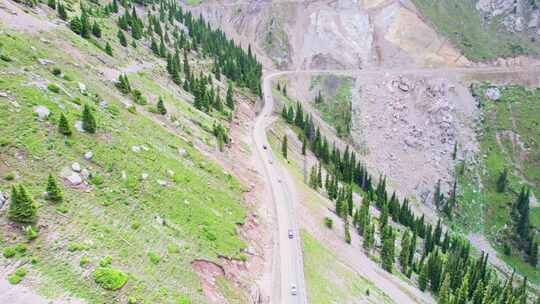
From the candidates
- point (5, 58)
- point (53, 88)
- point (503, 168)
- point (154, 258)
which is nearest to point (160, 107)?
point (53, 88)

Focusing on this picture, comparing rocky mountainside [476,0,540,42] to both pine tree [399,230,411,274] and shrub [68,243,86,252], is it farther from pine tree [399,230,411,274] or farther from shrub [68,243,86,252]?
shrub [68,243,86,252]

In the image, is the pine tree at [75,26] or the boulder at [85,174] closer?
the boulder at [85,174]

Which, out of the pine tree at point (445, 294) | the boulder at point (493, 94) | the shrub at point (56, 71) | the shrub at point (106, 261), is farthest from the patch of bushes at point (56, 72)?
the boulder at point (493, 94)

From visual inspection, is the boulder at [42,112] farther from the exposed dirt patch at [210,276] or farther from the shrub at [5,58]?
the exposed dirt patch at [210,276]

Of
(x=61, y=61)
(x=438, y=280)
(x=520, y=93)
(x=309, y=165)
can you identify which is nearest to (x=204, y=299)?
(x=61, y=61)

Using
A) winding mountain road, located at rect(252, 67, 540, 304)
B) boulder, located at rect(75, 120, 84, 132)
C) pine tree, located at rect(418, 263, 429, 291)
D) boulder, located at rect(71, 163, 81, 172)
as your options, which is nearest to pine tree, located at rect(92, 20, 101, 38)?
winding mountain road, located at rect(252, 67, 540, 304)

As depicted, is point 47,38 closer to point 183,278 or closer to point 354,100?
point 183,278

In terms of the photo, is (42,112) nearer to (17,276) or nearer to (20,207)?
(20,207)
